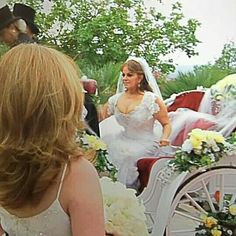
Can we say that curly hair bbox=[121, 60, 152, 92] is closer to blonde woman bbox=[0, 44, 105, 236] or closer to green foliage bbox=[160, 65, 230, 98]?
green foliage bbox=[160, 65, 230, 98]

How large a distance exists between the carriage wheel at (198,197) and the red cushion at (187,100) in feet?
1.03

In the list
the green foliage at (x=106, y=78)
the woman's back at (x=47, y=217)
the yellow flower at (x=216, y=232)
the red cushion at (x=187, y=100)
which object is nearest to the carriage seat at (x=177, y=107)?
the red cushion at (x=187, y=100)

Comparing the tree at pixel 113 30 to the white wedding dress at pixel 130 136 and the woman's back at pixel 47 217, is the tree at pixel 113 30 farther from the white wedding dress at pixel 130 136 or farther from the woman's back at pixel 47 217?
the woman's back at pixel 47 217

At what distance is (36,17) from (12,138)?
157cm

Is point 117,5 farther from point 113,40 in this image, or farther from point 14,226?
point 14,226

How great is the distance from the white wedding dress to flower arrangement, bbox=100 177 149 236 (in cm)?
39

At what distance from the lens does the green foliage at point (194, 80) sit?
2.60 metres

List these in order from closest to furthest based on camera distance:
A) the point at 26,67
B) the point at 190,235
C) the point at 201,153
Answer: the point at 26,67, the point at 201,153, the point at 190,235

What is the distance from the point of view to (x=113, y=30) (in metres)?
2.59

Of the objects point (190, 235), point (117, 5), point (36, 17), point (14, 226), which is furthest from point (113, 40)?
point (14, 226)

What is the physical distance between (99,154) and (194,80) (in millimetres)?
549

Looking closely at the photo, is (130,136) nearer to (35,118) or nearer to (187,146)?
(187,146)

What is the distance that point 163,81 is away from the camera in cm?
262

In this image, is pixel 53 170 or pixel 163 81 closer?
pixel 53 170
